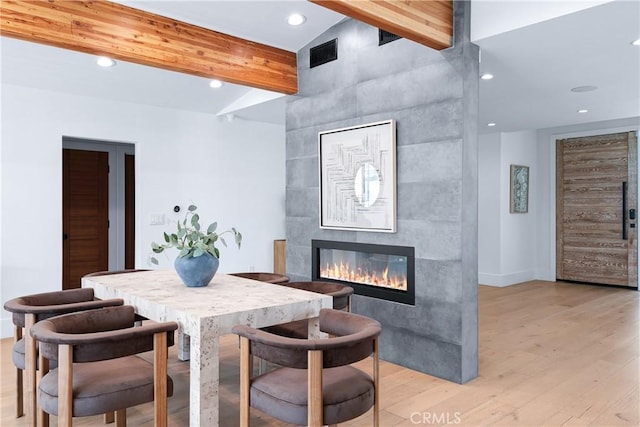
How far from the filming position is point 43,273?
181 inches

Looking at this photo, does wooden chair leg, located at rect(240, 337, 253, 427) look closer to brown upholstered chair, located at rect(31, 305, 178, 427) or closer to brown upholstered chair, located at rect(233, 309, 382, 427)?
brown upholstered chair, located at rect(233, 309, 382, 427)

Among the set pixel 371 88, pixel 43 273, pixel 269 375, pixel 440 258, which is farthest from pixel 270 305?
pixel 43 273

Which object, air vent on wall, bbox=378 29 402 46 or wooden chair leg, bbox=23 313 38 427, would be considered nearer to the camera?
wooden chair leg, bbox=23 313 38 427

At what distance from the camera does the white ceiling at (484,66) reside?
3.14 metres

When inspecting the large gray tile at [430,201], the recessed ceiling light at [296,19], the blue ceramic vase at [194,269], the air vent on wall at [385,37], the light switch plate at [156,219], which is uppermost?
the recessed ceiling light at [296,19]

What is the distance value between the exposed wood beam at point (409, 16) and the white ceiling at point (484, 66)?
31cm

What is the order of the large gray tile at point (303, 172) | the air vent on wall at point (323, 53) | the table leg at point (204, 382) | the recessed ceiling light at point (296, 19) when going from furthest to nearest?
the large gray tile at point (303, 172), the air vent on wall at point (323, 53), the recessed ceiling light at point (296, 19), the table leg at point (204, 382)

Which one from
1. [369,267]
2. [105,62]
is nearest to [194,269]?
[369,267]

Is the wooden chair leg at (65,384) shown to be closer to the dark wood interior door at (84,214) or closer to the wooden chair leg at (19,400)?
the wooden chair leg at (19,400)

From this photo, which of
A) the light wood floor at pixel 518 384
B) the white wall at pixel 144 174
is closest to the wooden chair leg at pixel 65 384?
the light wood floor at pixel 518 384

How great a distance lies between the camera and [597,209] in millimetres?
7062

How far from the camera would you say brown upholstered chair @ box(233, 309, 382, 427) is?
1.73 m

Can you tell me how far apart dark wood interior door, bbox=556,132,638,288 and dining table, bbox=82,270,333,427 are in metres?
6.14

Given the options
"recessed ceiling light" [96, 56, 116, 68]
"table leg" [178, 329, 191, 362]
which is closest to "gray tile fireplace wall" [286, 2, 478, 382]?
"table leg" [178, 329, 191, 362]
